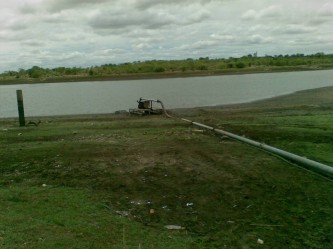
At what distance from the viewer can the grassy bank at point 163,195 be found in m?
6.41

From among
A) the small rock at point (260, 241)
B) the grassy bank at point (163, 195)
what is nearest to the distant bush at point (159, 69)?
the grassy bank at point (163, 195)

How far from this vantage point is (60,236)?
6316 millimetres

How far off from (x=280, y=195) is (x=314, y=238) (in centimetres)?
179

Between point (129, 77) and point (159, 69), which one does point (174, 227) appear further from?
point (159, 69)

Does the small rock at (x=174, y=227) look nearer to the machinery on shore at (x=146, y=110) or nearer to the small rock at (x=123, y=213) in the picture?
the small rock at (x=123, y=213)

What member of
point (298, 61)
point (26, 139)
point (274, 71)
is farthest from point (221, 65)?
point (26, 139)

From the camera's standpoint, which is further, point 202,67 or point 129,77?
point 202,67

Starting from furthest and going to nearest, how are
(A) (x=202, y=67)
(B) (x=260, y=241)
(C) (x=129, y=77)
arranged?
(A) (x=202, y=67)
(C) (x=129, y=77)
(B) (x=260, y=241)

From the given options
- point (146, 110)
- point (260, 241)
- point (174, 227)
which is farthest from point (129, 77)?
point (260, 241)

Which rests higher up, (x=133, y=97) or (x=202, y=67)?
(x=202, y=67)

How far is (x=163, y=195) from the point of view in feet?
27.2

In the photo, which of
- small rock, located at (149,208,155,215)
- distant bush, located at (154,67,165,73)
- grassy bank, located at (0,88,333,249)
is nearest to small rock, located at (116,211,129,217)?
grassy bank, located at (0,88,333,249)

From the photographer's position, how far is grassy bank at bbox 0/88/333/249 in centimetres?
641

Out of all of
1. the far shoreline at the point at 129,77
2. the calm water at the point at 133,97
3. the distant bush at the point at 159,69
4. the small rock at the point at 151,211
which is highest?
the distant bush at the point at 159,69
